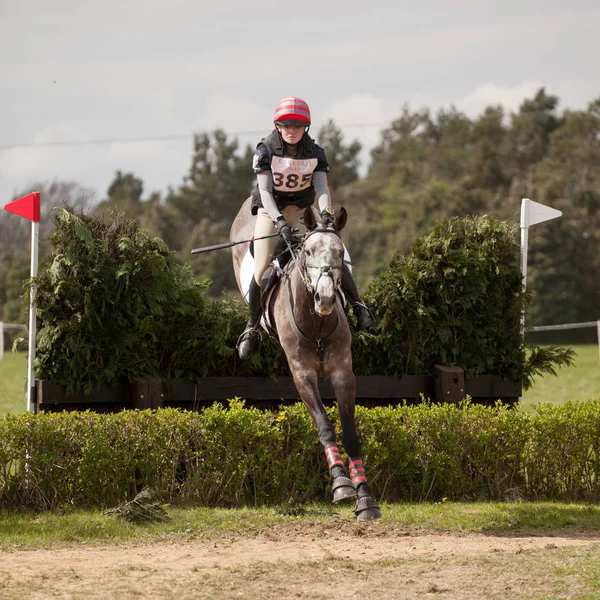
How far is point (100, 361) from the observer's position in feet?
32.5

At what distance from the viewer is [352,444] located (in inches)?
297

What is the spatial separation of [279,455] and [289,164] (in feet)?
8.96

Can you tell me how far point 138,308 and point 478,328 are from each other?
380cm

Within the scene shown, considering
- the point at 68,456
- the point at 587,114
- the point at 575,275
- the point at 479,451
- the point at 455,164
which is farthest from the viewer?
the point at 455,164

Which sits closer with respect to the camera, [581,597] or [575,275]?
[581,597]

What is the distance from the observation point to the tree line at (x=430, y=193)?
4131cm

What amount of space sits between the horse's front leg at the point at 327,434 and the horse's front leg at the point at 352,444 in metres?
0.09

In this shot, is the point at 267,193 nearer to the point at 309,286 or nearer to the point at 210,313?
the point at 309,286

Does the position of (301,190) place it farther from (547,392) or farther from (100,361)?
(547,392)

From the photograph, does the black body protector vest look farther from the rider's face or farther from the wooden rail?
the wooden rail

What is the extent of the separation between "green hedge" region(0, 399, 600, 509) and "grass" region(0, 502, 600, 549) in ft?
1.05

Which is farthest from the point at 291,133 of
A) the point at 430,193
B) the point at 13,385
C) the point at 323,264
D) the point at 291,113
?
the point at 430,193

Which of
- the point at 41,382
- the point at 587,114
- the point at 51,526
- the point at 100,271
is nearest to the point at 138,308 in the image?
the point at 100,271

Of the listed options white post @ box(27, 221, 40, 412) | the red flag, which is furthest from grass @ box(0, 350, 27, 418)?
the red flag
